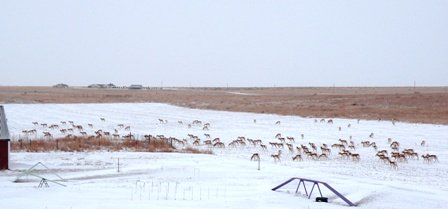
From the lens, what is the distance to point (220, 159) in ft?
83.3

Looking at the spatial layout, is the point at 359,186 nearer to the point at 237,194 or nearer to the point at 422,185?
the point at 422,185

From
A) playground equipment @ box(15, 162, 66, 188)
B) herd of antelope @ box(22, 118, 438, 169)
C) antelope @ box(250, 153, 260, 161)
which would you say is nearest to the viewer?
playground equipment @ box(15, 162, 66, 188)

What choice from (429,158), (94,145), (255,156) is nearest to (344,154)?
(429,158)

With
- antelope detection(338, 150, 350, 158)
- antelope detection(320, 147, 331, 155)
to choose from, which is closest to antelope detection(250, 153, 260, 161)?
antelope detection(320, 147, 331, 155)

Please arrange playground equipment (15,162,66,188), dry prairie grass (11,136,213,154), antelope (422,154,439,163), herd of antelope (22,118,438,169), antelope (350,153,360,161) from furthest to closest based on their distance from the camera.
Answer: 1. dry prairie grass (11,136,213,154)
2. herd of antelope (22,118,438,169)
3. antelope (350,153,360,161)
4. antelope (422,154,439,163)
5. playground equipment (15,162,66,188)

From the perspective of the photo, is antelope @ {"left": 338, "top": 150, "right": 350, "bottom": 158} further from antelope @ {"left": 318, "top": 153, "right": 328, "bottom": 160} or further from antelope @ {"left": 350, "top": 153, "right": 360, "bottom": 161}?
antelope @ {"left": 318, "top": 153, "right": 328, "bottom": 160}

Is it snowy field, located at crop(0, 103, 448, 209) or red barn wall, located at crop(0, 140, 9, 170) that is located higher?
red barn wall, located at crop(0, 140, 9, 170)

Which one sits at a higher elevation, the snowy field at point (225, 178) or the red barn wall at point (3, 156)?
the red barn wall at point (3, 156)

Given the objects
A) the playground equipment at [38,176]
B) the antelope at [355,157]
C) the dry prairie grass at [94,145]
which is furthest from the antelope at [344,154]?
the playground equipment at [38,176]

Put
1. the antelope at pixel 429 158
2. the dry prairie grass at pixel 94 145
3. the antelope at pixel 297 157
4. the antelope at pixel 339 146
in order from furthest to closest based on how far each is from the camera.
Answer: the antelope at pixel 339 146
the dry prairie grass at pixel 94 145
the antelope at pixel 297 157
the antelope at pixel 429 158

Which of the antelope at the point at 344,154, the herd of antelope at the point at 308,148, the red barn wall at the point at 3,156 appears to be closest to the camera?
the red barn wall at the point at 3,156

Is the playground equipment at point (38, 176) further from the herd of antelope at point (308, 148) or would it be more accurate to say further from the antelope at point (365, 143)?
the antelope at point (365, 143)

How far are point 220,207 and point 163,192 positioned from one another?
9.66 feet

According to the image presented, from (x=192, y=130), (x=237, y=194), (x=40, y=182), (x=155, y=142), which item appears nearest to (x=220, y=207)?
(x=237, y=194)
